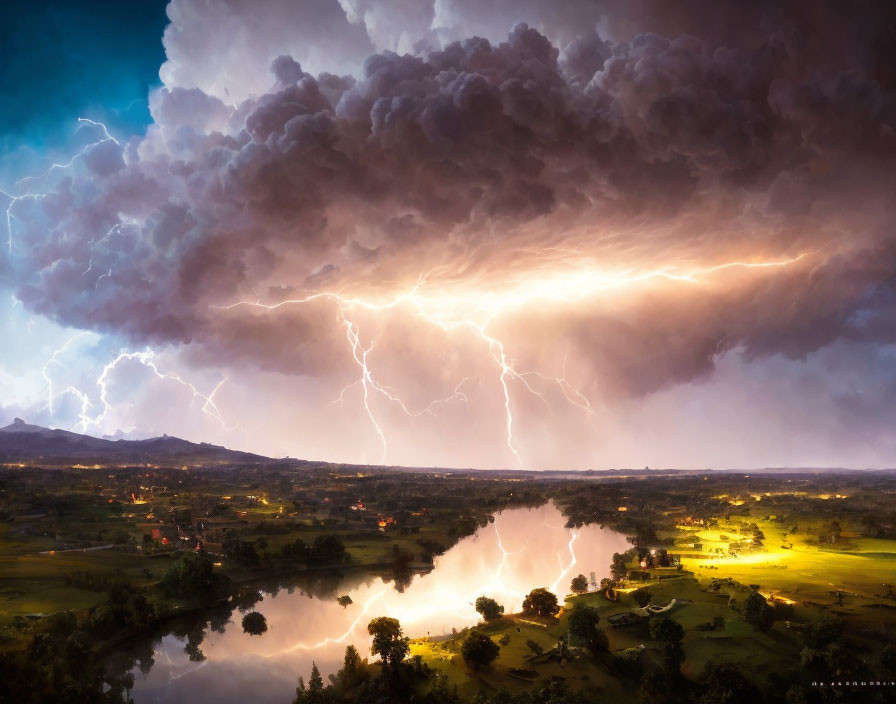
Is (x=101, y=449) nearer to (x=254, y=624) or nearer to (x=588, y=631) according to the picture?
(x=254, y=624)

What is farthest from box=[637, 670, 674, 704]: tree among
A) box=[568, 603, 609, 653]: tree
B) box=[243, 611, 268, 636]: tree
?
box=[243, 611, 268, 636]: tree

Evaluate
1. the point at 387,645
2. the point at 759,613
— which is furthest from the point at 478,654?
the point at 759,613

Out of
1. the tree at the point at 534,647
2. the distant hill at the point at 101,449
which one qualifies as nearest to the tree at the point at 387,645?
the tree at the point at 534,647

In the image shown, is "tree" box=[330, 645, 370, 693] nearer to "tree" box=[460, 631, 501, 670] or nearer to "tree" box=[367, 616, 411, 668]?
"tree" box=[367, 616, 411, 668]

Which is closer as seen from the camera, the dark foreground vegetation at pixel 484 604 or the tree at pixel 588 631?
the dark foreground vegetation at pixel 484 604

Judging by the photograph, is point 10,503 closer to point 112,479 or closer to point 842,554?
point 112,479

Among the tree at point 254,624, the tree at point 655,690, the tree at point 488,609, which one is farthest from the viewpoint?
the tree at point 254,624

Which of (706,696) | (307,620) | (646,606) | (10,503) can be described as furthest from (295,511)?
(706,696)

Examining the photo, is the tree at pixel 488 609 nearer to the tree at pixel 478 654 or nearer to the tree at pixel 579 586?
the tree at pixel 579 586
